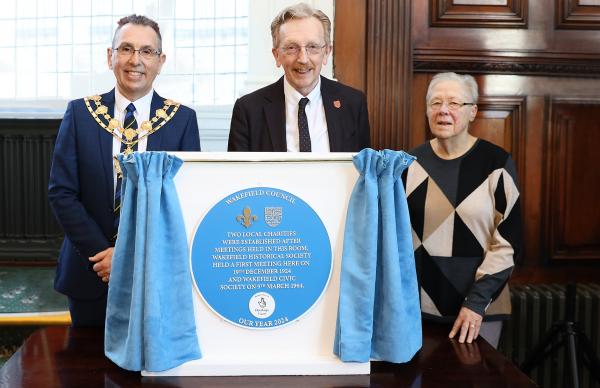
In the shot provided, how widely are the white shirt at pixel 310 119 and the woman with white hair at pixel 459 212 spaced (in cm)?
28

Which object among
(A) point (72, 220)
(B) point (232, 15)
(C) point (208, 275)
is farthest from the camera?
(B) point (232, 15)

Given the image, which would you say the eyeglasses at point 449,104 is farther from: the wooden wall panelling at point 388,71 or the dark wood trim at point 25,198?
the dark wood trim at point 25,198

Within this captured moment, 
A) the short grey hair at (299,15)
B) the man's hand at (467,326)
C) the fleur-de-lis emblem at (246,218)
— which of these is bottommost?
the man's hand at (467,326)

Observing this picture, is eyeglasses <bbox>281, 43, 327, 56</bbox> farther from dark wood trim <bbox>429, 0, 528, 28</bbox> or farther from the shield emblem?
dark wood trim <bbox>429, 0, 528, 28</bbox>

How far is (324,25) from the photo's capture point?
187 cm

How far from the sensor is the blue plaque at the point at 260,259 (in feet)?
3.79

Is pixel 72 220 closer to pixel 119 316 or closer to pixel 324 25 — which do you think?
pixel 119 316

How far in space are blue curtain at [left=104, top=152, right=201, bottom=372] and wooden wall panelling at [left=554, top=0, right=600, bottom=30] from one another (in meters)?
2.55

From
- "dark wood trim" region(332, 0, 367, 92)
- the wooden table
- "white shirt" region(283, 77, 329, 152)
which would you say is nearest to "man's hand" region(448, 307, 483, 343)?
the wooden table

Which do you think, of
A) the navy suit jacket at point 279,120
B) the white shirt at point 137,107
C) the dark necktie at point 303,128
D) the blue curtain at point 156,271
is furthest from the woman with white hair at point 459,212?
the blue curtain at point 156,271

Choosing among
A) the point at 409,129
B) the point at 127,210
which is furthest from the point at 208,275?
the point at 409,129

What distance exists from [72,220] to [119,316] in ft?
1.96

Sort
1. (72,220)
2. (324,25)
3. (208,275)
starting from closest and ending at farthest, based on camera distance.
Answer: (208,275)
(72,220)
(324,25)

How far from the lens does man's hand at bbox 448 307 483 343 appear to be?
4.62 feet
